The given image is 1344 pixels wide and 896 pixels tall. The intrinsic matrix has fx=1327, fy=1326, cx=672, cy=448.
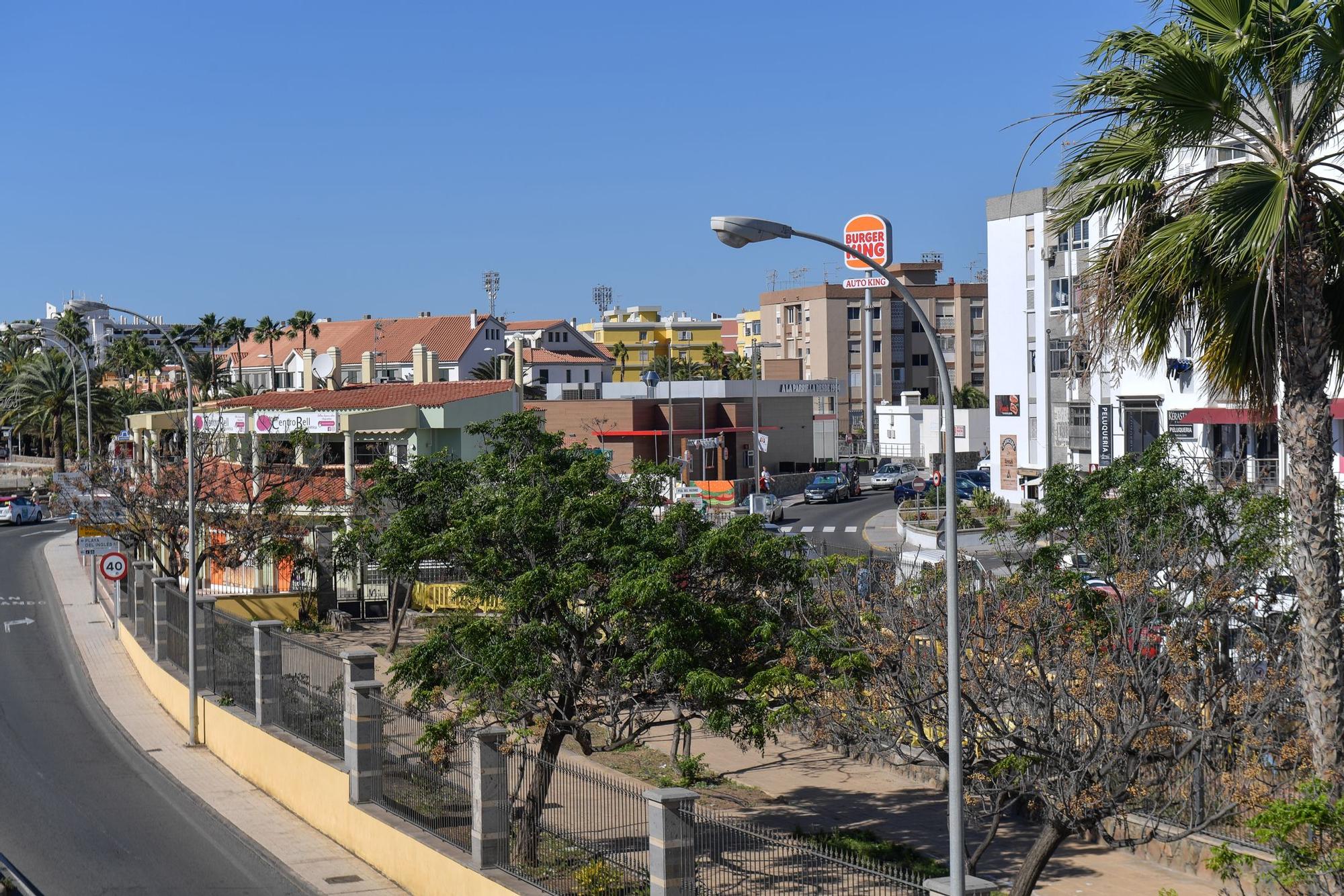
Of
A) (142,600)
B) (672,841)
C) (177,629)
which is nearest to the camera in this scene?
(672,841)

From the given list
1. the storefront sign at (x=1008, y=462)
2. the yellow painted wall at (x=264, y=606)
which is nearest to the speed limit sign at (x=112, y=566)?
the yellow painted wall at (x=264, y=606)

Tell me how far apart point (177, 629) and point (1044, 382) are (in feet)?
125

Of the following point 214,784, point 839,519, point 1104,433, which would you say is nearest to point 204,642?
point 214,784

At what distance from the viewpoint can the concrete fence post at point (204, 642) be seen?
82.6 feet

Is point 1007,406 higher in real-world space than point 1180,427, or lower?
higher

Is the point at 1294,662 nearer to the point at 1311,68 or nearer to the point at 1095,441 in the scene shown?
the point at 1311,68

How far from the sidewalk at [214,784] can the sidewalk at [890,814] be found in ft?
20.9

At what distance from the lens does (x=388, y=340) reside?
105m

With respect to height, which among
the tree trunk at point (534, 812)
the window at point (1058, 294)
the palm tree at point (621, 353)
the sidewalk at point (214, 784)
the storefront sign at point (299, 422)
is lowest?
the sidewalk at point (214, 784)

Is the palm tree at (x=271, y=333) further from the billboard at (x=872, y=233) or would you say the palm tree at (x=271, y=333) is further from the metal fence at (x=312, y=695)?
the metal fence at (x=312, y=695)

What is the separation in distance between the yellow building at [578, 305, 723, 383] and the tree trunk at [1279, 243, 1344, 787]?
126440 millimetres

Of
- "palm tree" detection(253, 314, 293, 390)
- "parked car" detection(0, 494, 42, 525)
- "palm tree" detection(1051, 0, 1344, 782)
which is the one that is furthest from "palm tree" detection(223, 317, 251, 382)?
"palm tree" detection(1051, 0, 1344, 782)

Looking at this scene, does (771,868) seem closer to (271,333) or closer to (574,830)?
(574,830)

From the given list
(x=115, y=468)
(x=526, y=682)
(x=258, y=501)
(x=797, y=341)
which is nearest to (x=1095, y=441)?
(x=258, y=501)
